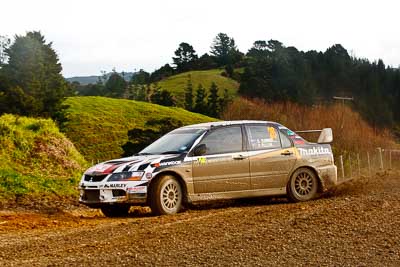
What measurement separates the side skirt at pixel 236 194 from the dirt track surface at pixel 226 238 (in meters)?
0.48

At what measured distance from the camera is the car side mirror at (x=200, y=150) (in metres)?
10.4

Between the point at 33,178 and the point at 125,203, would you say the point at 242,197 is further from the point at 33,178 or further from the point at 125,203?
the point at 33,178

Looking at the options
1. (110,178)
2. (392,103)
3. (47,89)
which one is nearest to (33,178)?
(110,178)

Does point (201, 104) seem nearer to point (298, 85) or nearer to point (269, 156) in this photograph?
point (298, 85)

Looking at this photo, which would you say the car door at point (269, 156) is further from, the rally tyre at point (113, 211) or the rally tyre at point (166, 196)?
the rally tyre at point (113, 211)

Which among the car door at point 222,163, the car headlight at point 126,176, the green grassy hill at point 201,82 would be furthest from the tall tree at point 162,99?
the car headlight at point 126,176

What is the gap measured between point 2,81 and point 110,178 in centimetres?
3564

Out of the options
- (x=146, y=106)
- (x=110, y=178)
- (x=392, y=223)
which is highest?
(x=146, y=106)

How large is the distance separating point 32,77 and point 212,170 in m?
35.6

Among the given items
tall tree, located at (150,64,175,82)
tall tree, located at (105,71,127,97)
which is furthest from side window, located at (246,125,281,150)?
tall tree, located at (150,64,175,82)

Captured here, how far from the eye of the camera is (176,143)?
10.8m

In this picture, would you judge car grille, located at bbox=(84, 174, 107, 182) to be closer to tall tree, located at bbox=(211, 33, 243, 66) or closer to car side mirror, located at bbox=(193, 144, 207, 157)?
car side mirror, located at bbox=(193, 144, 207, 157)

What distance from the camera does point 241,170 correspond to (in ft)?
35.8

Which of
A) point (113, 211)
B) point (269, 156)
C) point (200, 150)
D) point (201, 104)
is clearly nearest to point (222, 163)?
point (200, 150)
